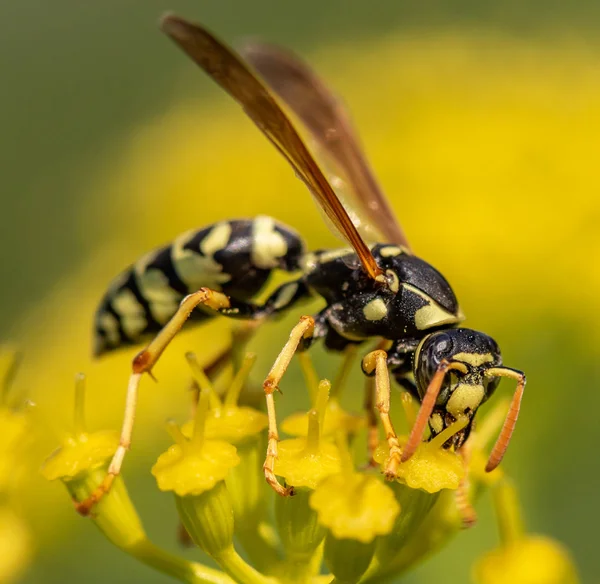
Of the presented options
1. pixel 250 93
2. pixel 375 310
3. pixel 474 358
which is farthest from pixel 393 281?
pixel 250 93

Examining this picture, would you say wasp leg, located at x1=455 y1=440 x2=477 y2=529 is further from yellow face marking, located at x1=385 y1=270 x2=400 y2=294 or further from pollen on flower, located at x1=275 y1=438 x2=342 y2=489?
yellow face marking, located at x1=385 y1=270 x2=400 y2=294

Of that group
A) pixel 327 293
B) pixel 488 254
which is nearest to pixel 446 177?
pixel 488 254

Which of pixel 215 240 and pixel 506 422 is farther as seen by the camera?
pixel 215 240

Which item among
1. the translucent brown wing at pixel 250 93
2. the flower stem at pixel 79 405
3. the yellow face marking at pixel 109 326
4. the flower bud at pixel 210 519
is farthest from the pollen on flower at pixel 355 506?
the yellow face marking at pixel 109 326

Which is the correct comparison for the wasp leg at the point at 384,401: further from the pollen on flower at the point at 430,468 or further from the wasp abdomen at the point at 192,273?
the wasp abdomen at the point at 192,273

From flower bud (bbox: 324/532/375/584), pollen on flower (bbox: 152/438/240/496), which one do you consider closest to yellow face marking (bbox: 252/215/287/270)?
pollen on flower (bbox: 152/438/240/496)

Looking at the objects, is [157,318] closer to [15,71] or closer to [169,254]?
[169,254]

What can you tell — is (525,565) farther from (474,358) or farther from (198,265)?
(198,265)

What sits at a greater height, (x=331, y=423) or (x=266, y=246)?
(x=266, y=246)
